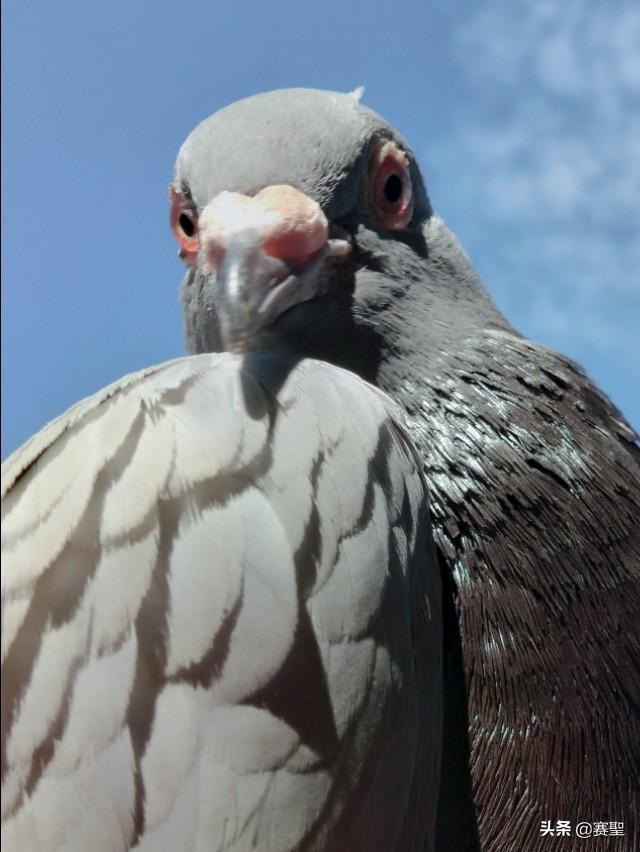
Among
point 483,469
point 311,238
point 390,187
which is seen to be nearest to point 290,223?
point 311,238

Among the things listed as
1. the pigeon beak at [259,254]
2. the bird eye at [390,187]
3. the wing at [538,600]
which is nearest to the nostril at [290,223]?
the pigeon beak at [259,254]

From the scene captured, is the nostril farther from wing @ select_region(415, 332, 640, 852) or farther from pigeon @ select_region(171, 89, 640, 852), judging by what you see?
wing @ select_region(415, 332, 640, 852)

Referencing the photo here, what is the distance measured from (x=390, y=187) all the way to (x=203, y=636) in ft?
4.05

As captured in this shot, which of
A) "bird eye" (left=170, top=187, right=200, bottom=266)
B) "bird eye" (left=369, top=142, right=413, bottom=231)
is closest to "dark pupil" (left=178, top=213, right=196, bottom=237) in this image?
"bird eye" (left=170, top=187, right=200, bottom=266)

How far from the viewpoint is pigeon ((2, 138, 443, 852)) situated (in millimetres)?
1211

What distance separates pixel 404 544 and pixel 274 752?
41 centimetres

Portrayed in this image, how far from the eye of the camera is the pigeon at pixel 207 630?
1211 mm

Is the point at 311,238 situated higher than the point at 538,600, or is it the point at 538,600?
the point at 311,238

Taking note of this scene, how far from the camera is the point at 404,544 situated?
1.45 m

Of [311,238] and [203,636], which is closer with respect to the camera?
[203,636]

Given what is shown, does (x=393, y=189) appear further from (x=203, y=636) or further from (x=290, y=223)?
(x=203, y=636)

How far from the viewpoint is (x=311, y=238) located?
5.55ft

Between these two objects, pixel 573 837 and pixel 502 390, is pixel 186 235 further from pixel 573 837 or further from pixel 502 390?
pixel 573 837

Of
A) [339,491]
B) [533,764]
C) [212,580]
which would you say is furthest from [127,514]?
[533,764]
